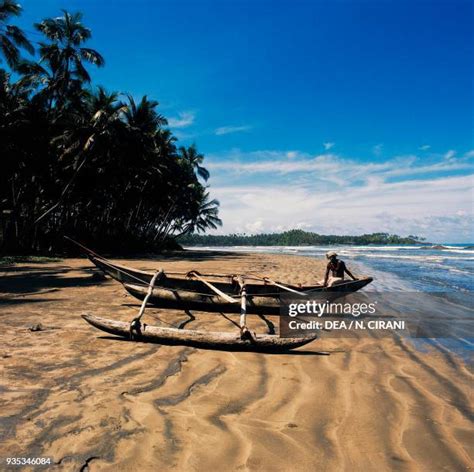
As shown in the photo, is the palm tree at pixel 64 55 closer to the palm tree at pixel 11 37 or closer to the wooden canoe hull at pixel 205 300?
the palm tree at pixel 11 37

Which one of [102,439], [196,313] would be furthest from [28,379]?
[196,313]

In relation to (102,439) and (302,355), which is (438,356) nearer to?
(302,355)

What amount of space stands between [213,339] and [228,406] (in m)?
1.49

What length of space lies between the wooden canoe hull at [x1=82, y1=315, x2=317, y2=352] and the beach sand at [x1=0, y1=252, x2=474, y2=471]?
123 millimetres

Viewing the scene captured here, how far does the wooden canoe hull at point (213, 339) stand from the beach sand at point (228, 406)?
0.40ft

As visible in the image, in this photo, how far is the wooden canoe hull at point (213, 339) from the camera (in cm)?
466

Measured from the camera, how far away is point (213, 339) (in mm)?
4734

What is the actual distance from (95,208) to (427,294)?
27499 mm

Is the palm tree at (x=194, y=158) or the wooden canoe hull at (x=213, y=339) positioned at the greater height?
the palm tree at (x=194, y=158)

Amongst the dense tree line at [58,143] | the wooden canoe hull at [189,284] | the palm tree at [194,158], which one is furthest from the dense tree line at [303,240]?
the wooden canoe hull at [189,284]

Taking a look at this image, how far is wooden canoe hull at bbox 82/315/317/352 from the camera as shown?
15.3ft

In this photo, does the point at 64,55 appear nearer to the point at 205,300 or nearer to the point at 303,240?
the point at 205,300

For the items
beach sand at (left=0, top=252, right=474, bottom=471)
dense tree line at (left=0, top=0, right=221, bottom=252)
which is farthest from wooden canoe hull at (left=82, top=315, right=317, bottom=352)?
dense tree line at (left=0, top=0, right=221, bottom=252)

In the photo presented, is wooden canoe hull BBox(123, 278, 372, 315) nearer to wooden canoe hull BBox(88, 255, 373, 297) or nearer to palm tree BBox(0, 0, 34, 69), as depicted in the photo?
wooden canoe hull BBox(88, 255, 373, 297)
